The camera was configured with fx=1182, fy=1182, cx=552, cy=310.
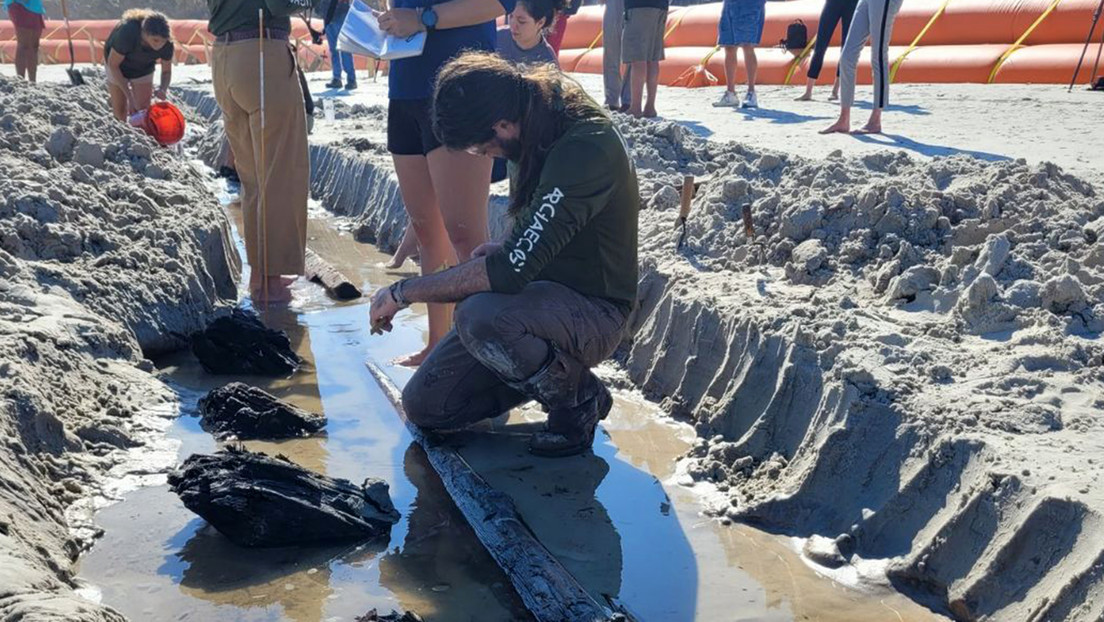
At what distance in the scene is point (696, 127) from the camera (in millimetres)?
10031

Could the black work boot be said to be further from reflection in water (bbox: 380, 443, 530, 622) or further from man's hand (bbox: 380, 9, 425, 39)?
man's hand (bbox: 380, 9, 425, 39)

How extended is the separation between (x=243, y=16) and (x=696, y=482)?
3.27 meters

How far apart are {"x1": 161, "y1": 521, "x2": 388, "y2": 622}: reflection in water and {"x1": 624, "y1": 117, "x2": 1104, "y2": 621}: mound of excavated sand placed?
1.38 meters

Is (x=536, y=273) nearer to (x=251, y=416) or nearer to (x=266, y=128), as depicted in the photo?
(x=251, y=416)

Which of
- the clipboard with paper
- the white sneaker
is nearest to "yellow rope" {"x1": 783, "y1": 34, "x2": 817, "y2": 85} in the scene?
the white sneaker

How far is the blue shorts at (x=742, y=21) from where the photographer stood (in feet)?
36.4

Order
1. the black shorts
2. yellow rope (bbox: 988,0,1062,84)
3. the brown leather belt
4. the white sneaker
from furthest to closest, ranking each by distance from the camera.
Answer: yellow rope (bbox: 988,0,1062,84), the white sneaker, the brown leather belt, the black shorts

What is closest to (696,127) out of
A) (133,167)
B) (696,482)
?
(133,167)

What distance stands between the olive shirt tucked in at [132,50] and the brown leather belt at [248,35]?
4.21m

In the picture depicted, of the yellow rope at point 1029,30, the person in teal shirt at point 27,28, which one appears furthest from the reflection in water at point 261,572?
the yellow rope at point 1029,30

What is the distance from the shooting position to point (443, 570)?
3.74 metres

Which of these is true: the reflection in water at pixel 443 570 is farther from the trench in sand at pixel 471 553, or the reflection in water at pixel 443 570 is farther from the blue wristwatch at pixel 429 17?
the blue wristwatch at pixel 429 17

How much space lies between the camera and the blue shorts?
11094 millimetres

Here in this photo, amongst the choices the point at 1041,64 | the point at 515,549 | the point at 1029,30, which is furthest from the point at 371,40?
the point at 1029,30
